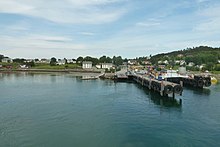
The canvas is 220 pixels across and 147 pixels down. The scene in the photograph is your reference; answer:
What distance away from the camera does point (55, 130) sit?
1919 centimetres

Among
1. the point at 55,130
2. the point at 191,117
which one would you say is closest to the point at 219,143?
the point at 191,117

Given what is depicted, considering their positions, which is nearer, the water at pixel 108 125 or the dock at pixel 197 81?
the water at pixel 108 125

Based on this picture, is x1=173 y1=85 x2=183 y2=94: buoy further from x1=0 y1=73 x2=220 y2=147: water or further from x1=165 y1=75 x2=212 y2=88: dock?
x1=165 y1=75 x2=212 y2=88: dock

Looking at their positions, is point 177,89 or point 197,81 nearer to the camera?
point 177,89

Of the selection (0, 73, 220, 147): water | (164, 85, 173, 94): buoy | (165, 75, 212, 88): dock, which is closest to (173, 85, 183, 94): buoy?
(164, 85, 173, 94): buoy

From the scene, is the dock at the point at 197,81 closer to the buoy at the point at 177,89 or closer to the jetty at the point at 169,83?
the jetty at the point at 169,83

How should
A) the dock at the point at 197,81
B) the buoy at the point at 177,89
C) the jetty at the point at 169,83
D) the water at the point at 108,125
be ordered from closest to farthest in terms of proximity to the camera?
the water at the point at 108,125 → the buoy at the point at 177,89 → the jetty at the point at 169,83 → the dock at the point at 197,81

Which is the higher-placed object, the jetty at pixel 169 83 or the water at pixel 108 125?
the jetty at pixel 169 83

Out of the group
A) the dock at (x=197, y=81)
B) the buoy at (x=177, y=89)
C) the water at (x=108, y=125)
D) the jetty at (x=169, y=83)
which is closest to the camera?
the water at (x=108, y=125)

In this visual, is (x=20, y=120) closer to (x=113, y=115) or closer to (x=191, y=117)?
(x=113, y=115)

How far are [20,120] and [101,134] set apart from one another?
9.28 meters

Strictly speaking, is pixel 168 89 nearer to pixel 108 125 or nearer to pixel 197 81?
pixel 108 125

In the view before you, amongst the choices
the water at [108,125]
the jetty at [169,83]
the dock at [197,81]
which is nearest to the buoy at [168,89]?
the jetty at [169,83]

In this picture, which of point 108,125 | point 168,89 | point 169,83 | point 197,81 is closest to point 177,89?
point 168,89
